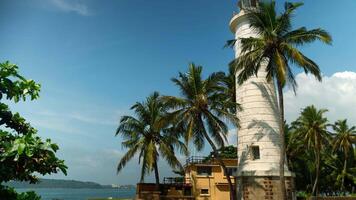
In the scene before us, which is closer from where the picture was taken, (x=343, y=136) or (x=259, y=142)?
(x=259, y=142)

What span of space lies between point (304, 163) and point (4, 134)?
186 ft

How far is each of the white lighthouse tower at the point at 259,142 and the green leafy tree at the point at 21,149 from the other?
23524mm

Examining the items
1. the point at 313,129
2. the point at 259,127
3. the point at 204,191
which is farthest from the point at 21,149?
the point at 313,129

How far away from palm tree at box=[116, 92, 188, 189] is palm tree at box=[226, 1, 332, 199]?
9.75 meters

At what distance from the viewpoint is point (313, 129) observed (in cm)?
4500

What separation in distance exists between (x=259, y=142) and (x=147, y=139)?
10331mm

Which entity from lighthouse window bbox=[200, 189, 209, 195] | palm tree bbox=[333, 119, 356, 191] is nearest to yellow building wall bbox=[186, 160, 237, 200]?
lighthouse window bbox=[200, 189, 209, 195]

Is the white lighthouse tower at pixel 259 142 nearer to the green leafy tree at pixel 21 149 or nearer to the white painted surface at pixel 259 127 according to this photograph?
the white painted surface at pixel 259 127

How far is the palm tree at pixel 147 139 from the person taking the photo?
31.9 m

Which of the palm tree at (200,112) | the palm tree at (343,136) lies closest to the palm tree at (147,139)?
the palm tree at (200,112)

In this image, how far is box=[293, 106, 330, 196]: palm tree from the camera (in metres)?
44.8

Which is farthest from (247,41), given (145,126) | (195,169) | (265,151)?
(195,169)

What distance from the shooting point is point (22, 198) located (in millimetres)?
4992

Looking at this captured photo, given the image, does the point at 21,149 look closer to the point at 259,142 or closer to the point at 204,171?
the point at 259,142
